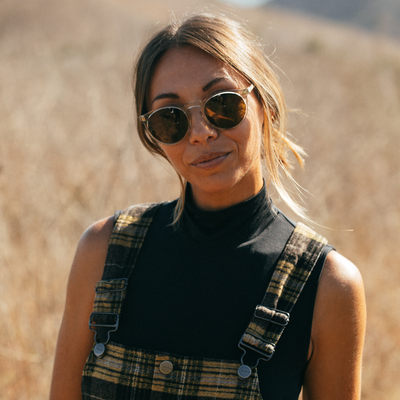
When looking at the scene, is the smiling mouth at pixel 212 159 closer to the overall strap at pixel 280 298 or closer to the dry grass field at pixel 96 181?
the overall strap at pixel 280 298

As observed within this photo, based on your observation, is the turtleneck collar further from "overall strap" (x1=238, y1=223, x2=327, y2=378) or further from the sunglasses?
the sunglasses

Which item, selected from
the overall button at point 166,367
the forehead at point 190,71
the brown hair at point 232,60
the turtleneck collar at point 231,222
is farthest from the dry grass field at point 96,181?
the overall button at point 166,367

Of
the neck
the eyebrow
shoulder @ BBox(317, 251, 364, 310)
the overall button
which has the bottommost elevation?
the overall button

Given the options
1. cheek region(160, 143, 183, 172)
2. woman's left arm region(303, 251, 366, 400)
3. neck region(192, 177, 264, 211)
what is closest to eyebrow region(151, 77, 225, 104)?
cheek region(160, 143, 183, 172)

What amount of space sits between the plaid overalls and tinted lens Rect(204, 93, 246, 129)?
419mm

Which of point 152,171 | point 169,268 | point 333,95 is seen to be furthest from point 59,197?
point 333,95

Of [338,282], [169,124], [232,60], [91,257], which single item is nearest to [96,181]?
[91,257]

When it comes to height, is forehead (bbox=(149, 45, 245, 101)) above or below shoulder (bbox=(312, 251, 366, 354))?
above

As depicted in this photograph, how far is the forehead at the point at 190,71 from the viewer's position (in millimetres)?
1310

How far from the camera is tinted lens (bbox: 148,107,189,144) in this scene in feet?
4.35

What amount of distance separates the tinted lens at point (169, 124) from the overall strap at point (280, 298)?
1.66 ft

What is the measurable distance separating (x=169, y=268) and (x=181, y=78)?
2.04ft

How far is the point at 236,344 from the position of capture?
3.93 ft

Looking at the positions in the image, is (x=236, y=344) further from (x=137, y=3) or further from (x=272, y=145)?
(x=137, y=3)
